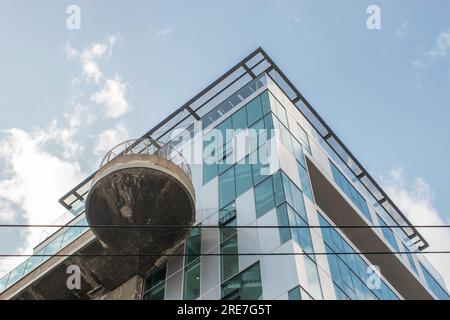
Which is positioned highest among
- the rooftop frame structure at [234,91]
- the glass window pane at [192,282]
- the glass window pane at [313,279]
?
the rooftop frame structure at [234,91]

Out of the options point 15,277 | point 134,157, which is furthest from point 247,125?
point 15,277

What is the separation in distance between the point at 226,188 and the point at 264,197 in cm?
267

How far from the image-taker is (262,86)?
31406 mm

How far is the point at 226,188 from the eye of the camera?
26547 mm

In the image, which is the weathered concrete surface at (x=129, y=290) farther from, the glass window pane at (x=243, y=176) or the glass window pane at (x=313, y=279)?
the glass window pane at (x=313, y=279)

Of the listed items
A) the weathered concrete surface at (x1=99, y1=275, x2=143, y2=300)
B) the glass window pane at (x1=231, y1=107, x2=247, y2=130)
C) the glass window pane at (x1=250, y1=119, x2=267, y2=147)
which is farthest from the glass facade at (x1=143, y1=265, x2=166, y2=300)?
the glass window pane at (x1=231, y1=107, x2=247, y2=130)

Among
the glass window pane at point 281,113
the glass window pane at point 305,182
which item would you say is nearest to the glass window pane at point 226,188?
the glass window pane at point 305,182

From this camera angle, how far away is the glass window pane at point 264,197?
78.0 feet

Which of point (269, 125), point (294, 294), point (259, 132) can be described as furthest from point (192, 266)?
point (269, 125)

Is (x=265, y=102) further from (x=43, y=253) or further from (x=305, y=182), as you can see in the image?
(x=43, y=253)

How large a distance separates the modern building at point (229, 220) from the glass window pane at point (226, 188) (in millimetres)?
60

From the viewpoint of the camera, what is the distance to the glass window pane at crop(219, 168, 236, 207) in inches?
A: 1019
